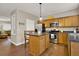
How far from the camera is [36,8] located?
6.17 ft

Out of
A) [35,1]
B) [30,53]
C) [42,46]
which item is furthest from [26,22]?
[42,46]

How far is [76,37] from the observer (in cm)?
174

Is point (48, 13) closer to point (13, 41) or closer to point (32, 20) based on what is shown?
point (32, 20)

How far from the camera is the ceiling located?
5.89 feet

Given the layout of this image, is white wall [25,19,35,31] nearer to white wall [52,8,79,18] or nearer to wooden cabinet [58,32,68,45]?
white wall [52,8,79,18]

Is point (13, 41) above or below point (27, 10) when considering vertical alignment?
below

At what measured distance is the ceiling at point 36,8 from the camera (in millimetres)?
1796

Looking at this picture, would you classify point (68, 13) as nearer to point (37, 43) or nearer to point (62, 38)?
point (62, 38)

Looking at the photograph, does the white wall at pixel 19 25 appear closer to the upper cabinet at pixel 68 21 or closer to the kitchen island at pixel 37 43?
the kitchen island at pixel 37 43

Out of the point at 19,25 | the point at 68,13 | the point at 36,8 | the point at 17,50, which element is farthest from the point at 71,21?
the point at 17,50

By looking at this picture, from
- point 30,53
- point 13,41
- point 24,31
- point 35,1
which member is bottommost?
point 30,53

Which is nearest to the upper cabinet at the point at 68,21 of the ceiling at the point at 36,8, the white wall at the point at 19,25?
the ceiling at the point at 36,8

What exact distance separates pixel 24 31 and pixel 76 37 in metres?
0.99

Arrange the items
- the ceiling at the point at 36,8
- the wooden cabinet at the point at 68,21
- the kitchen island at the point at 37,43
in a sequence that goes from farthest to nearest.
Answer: the kitchen island at the point at 37,43, the wooden cabinet at the point at 68,21, the ceiling at the point at 36,8
